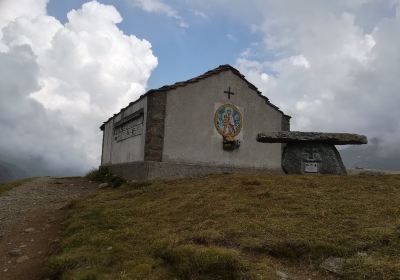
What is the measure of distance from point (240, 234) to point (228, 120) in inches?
474

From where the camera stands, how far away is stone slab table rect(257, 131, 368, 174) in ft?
55.7

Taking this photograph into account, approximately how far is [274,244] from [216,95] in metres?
12.8

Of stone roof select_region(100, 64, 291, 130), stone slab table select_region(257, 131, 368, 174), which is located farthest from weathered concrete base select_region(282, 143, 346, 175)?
stone roof select_region(100, 64, 291, 130)

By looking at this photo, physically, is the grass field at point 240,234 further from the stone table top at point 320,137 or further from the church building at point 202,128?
the church building at point 202,128

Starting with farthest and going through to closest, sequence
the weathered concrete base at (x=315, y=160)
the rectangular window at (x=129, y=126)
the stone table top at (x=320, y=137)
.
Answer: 1. the rectangular window at (x=129, y=126)
2. the weathered concrete base at (x=315, y=160)
3. the stone table top at (x=320, y=137)

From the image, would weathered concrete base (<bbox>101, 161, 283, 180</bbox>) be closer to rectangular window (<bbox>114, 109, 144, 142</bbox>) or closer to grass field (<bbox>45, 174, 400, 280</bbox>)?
rectangular window (<bbox>114, 109, 144, 142</bbox>)

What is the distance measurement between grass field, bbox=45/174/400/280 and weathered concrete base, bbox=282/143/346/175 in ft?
9.76

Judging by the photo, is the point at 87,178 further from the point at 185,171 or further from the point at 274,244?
the point at 274,244

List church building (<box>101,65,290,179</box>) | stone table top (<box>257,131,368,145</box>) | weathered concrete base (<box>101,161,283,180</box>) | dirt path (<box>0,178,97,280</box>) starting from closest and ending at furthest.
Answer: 1. dirt path (<box>0,178,97,280</box>)
2. stone table top (<box>257,131,368,145</box>)
3. weathered concrete base (<box>101,161,283,180</box>)
4. church building (<box>101,65,290,179</box>)

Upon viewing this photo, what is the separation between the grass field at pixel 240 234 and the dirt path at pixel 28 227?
59cm

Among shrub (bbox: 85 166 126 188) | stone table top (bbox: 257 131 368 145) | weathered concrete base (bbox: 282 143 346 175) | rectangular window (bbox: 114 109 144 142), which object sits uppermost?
rectangular window (bbox: 114 109 144 142)

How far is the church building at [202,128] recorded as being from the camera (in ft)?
61.7

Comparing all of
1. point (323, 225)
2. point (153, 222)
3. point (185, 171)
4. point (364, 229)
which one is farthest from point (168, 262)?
point (185, 171)

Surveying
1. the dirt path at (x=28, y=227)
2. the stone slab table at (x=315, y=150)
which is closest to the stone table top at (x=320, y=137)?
the stone slab table at (x=315, y=150)
